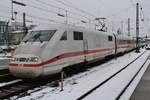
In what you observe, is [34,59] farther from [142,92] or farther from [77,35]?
[142,92]

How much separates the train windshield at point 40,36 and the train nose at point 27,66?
1.47 meters

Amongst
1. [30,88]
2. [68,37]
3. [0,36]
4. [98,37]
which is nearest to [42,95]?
[30,88]

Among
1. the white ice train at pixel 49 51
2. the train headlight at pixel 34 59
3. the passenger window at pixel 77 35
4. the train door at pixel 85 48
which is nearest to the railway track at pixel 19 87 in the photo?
the white ice train at pixel 49 51

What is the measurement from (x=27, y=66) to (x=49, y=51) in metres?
1.30

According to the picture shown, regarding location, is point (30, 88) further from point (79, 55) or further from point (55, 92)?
point (79, 55)

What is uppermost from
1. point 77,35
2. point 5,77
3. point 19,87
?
point 77,35

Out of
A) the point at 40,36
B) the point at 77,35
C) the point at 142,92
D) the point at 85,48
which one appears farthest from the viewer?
the point at 85,48

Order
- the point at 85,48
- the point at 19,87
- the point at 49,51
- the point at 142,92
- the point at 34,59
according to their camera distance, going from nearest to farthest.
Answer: the point at 142,92
the point at 19,87
the point at 34,59
the point at 49,51
the point at 85,48

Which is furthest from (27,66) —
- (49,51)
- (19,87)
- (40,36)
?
(40,36)

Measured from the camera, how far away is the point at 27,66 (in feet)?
36.4

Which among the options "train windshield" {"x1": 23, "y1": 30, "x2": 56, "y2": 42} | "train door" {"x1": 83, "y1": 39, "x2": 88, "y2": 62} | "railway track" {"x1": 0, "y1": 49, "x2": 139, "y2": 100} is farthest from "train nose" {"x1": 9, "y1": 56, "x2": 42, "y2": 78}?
"train door" {"x1": 83, "y1": 39, "x2": 88, "y2": 62}

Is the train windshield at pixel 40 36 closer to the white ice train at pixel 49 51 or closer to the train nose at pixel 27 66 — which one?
the white ice train at pixel 49 51

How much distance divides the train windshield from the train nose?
147cm

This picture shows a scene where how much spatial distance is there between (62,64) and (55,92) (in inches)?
120
